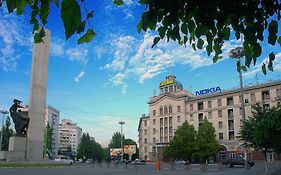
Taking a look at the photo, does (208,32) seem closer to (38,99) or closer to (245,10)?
(245,10)

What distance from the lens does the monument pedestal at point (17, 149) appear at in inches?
1374

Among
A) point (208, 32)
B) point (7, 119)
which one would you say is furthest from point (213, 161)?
point (208, 32)

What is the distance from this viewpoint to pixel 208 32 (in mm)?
4371

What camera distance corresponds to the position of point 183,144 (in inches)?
3127

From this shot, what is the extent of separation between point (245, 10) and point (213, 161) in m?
85.5

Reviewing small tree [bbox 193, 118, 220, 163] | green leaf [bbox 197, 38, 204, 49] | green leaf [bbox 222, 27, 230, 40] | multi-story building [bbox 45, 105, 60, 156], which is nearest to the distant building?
multi-story building [bbox 45, 105, 60, 156]

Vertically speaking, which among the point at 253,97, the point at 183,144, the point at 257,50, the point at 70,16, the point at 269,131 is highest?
the point at 253,97

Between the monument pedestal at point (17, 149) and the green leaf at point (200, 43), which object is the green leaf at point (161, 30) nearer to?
the green leaf at point (200, 43)

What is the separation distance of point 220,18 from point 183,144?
7713 centimetres

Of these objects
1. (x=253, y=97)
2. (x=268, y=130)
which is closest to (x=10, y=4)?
(x=268, y=130)

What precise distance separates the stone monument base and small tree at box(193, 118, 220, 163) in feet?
162

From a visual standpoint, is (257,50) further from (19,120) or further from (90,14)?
(19,120)

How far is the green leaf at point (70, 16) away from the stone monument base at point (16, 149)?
35229mm

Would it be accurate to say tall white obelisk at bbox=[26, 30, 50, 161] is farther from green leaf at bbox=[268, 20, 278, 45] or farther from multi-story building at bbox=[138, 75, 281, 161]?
multi-story building at bbox=[138, 75, 281, 161]
